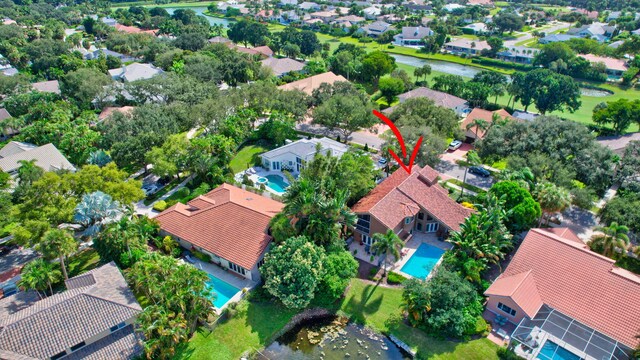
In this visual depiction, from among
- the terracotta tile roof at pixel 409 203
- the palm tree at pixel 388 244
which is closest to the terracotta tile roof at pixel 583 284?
the terracotta tile roof at pixel 409 203

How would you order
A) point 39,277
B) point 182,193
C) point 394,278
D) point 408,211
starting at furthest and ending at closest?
point 182,193 → point 408,211 → point 394,278 → point 39,277

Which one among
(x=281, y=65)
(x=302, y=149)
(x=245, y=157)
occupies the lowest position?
(x=245, y=157)

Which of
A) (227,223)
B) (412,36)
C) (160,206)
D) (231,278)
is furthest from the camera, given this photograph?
(412,36)

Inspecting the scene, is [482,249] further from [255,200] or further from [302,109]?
[302,109]

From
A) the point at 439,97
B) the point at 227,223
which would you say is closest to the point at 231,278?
the point at 227,223

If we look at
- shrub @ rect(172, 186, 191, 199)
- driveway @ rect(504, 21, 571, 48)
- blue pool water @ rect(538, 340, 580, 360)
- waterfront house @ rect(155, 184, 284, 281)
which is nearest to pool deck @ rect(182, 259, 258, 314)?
waterfront house @ rect(155, 184, 284, 281)

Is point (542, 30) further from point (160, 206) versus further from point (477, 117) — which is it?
point (160, 206)
